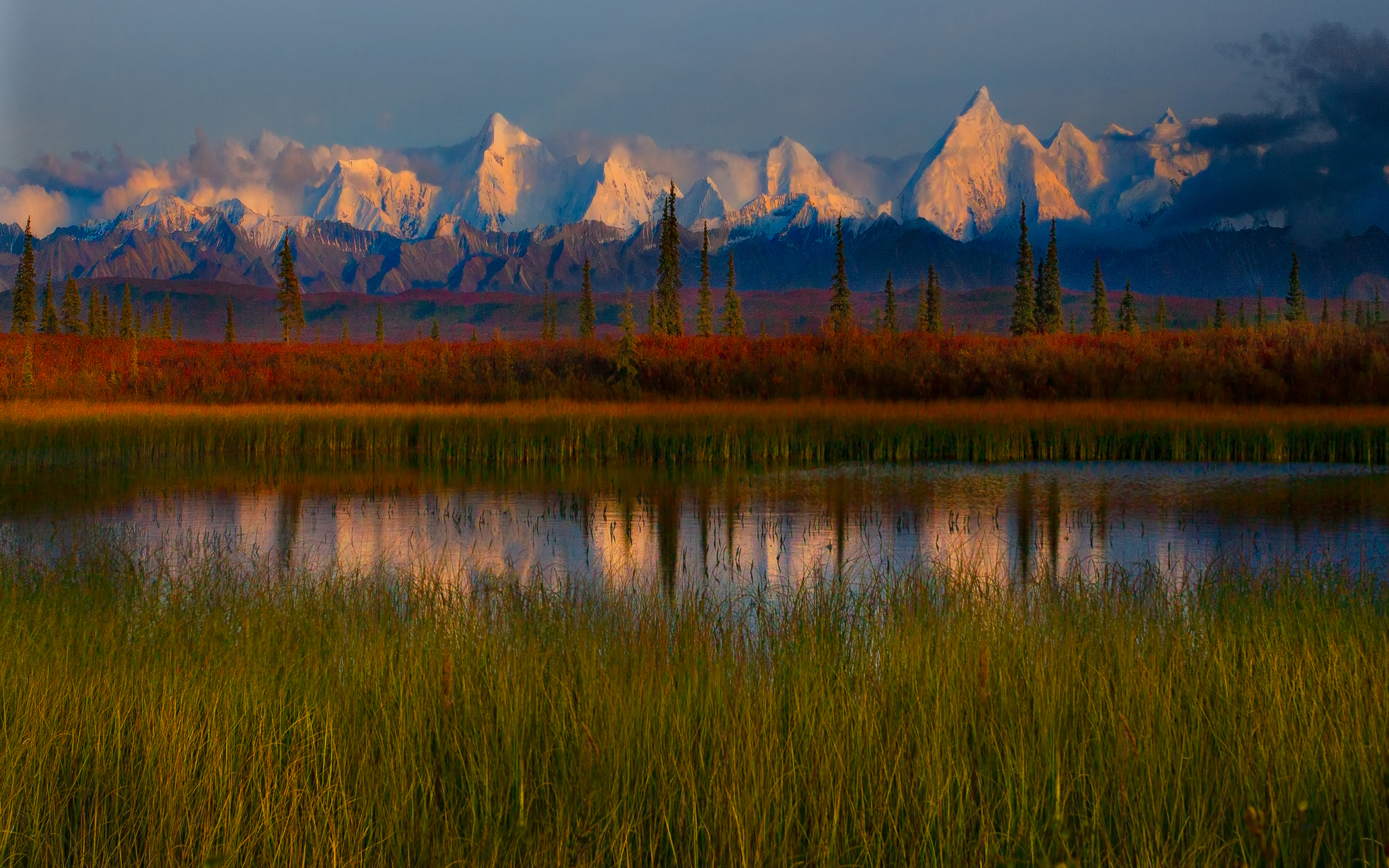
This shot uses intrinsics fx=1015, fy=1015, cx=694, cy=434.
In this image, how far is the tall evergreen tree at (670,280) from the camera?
75.6 m

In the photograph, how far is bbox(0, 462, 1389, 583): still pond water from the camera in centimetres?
1266

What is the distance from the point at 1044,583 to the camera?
9320 millimetres

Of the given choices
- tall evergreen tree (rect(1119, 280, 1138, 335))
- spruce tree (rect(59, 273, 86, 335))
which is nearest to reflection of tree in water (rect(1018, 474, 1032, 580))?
tall evergreen tree (rect(1119, 280, 1138, 335))

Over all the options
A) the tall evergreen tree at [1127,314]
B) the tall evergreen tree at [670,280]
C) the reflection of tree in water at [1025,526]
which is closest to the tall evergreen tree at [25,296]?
the tall evergreen tree at [670,280]

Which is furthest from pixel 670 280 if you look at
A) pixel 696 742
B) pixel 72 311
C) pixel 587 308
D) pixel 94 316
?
pixel 696 742

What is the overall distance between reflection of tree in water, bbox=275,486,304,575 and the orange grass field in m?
17.5

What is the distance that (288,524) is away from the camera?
16.3 metres

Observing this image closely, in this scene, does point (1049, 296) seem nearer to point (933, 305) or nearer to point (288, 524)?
point (933, 305)

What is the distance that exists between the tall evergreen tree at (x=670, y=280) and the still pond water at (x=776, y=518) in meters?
51.2

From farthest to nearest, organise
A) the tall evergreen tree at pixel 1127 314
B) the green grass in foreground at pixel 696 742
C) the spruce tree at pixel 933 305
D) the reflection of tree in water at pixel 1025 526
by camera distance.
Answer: the spruce tree at pixel 933 305 < the tall evergreen tree at pixel 1127 314 < the reflection of tree in water at pixel 1025 526 < the green grass in foreground at pixel 696 742

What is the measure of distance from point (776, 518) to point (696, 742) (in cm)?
1141

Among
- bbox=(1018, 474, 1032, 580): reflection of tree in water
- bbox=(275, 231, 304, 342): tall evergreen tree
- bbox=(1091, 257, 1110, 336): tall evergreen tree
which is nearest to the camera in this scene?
bbox=(1018, 474, 1032, 580): reflection of tree in water

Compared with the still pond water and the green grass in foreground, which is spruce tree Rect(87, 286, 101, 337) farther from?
the green grass in foreground

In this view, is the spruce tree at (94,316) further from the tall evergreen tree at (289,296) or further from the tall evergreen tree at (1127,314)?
the tall evergreen tree at (1127,314)
